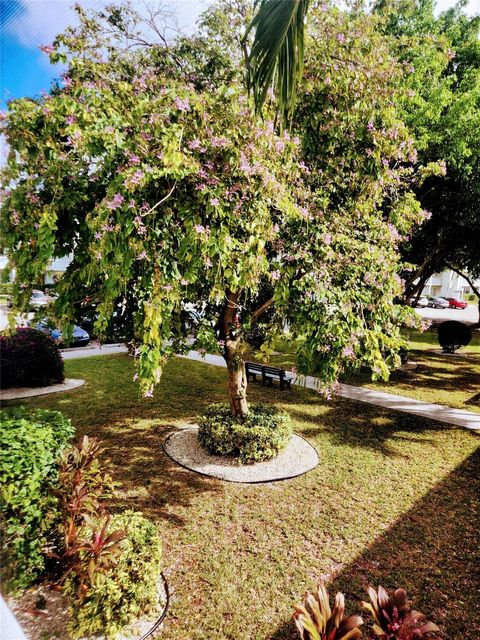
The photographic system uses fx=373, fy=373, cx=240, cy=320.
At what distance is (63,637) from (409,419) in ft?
29.8

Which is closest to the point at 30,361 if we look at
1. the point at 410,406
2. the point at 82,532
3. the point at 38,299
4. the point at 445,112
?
the point at 38,299

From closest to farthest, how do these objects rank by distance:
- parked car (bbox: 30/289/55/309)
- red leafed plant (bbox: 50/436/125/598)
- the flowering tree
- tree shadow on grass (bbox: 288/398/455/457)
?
red leafed plant (bbox: 50/436/125/598), the flowering tree, parked car (bbox: 30/289/55/309), tree shadow on grass (bbox: 288/398/455/457)

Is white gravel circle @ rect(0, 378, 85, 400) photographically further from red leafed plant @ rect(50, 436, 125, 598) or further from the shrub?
the shrub

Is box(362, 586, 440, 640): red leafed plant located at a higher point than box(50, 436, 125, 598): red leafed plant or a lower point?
lower

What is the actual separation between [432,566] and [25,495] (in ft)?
16.4

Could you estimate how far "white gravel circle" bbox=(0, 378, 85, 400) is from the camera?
11.1 metres

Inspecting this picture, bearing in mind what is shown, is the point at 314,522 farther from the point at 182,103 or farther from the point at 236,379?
the point at 182,103

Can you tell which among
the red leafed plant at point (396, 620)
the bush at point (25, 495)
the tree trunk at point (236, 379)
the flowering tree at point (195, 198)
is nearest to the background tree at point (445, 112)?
the flowering tree at point (195, 198)

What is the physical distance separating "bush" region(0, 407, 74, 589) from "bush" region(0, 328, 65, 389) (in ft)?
27.4

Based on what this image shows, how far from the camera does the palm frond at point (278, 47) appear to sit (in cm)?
330

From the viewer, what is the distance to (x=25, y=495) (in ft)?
11.8

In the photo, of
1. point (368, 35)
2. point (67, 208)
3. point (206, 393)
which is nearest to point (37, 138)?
point (67, 208)

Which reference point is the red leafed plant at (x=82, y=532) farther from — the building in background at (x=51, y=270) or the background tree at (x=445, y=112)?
the background tree at (x=445, y=112)

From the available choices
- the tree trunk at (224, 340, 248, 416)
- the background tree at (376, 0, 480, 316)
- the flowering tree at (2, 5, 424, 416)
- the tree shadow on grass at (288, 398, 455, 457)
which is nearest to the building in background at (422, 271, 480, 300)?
the background tree at (376, 0, 480, 316)
